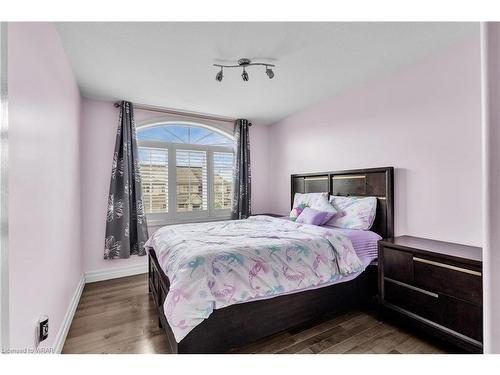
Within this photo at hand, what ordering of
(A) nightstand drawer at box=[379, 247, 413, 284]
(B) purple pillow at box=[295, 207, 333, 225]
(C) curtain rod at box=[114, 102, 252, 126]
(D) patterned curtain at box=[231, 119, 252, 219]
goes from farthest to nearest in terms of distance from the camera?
(D) patterned curtain at box=[231, 119, 252, 219]
(C) curtain rod at box=[114, 102, 252, 126]
(B) purple pillow at box=[295, 207, 333, 225]
(A) nightstand drawer at box=[379, 247, 413, 284]

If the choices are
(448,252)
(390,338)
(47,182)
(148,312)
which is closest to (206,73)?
(47,182)

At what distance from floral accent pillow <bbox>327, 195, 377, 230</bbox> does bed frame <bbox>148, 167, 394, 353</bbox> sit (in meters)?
0.10

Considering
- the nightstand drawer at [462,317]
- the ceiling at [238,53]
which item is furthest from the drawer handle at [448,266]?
the ceiling at [238,53]

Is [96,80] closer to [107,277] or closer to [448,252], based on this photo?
[107,277]

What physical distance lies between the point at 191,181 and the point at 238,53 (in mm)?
2304

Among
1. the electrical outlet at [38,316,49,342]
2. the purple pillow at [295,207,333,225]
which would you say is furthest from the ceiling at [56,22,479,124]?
the electrical outlet at [38,316,49,342]

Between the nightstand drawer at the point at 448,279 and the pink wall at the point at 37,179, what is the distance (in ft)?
8.19

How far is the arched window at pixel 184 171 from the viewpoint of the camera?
3.65m

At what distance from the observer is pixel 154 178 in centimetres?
367

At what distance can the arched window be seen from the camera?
3.65 m

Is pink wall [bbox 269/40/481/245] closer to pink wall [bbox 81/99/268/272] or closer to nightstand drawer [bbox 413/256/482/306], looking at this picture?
nightstand drawer [bbox 413/256/482/306]

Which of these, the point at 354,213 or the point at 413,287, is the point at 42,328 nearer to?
the point at 413,287

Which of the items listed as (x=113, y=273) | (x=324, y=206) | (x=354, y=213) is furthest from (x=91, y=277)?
(x=354, y=213)

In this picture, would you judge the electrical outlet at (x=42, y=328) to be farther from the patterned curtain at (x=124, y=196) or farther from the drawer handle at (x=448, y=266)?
A: the drawer handle at (x=448, y=266)
